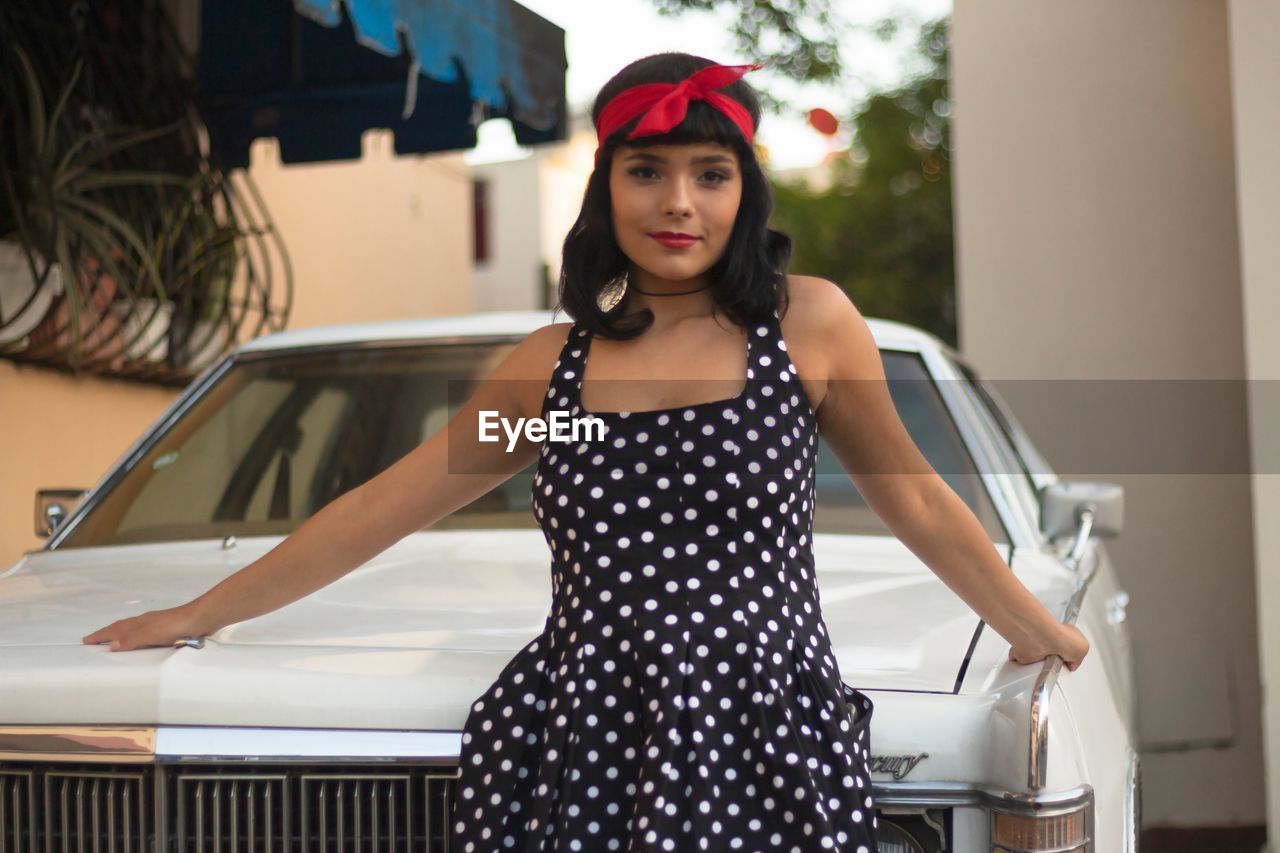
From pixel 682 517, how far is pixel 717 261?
1.09ft

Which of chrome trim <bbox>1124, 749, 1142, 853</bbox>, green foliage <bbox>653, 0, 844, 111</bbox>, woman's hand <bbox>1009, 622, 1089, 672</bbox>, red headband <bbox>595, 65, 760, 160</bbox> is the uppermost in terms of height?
green foliage <bbox>653, 0, 844, 111</bbox>

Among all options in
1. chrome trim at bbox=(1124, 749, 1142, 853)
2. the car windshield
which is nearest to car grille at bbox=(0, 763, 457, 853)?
chrome trim at bbox=(1124, 749, 1142, 853)

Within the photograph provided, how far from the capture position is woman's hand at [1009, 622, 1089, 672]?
1903mm

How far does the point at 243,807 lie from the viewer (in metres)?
1.84

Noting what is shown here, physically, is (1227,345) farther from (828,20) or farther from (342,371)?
(828,20)

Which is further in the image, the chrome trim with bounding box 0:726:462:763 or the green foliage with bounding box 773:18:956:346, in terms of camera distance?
the green foliage with bounding box 773:18:956:346

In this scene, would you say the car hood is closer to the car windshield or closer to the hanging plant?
the car windshield

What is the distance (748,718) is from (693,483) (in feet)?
0.89

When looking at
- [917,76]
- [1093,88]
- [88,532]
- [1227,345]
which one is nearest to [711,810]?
[88,532]

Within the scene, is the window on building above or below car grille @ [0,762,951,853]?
above

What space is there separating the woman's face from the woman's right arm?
0.19 metres

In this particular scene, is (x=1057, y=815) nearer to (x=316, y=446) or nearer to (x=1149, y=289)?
(x=316, y=446)

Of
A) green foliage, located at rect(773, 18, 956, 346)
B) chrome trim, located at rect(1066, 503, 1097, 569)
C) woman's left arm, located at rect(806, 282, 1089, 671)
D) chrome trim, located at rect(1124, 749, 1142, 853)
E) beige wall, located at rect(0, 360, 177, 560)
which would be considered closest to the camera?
woman's left arm, located at rect(806, 282, 1089, 671)

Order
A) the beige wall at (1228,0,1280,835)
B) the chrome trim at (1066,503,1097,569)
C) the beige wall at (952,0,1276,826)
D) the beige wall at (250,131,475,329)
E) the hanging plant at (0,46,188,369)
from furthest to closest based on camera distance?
the beige wall at (250,131,475,329) → the beige wall at (952,0,1276,826) → the hanging plant at (0,46,188,369) → the beige wall at (1228,0,1280,835) → the chrome trim at (1066,503,1097,569)
